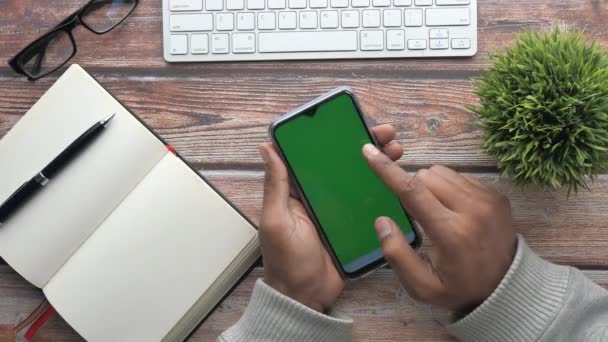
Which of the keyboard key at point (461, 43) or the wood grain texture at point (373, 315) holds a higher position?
the keyboard key at point (461, 43)

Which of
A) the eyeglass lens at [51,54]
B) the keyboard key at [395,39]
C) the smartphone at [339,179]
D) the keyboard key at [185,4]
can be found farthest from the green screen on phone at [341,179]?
the eyeglass lens at [51,54]

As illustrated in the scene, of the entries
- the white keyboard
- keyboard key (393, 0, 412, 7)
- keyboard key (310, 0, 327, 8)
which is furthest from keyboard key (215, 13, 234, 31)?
keyboard key (393, 0, 412, 7)

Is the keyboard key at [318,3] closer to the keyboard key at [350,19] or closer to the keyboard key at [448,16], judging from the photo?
the keyboard key at [350,19]

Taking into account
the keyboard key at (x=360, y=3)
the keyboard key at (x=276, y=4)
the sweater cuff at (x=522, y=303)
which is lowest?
the sweater cuff at (x=522, y=303)

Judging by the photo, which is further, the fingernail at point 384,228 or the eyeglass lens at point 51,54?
the eyeglass lens at point 51,54

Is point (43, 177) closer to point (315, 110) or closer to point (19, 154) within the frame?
point (19, 154)

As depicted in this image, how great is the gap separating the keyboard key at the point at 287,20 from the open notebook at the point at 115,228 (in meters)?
0.22

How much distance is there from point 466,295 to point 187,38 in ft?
1.53

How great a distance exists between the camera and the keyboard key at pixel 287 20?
2.14ft

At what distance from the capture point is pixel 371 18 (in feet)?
2.12

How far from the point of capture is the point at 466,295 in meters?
0.56

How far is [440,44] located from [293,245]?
12.3 inches

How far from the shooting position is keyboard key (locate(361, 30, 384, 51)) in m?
0.65

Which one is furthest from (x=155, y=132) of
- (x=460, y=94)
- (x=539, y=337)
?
(x=539, y=337)
